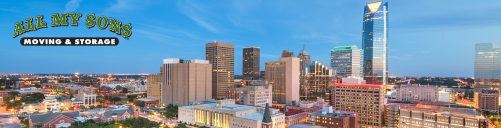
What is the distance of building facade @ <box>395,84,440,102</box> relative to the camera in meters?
153

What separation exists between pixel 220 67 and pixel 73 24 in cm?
14127

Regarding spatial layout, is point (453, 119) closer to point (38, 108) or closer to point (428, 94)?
point (428, 94)

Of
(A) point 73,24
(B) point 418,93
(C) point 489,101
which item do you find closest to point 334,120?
(A) point 73,24

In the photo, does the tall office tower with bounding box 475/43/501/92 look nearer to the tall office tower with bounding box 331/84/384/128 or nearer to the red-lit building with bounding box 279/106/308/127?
the tall office tower with bounding box 331/84/384/128

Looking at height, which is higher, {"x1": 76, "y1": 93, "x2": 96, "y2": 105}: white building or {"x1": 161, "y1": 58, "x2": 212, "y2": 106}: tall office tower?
{"x1": 161, "y1": 58, "x2": 212, "y2": 106}: tall office tower

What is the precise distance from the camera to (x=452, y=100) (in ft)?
539

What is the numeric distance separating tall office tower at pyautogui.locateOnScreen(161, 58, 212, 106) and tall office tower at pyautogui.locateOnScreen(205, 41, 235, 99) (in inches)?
894

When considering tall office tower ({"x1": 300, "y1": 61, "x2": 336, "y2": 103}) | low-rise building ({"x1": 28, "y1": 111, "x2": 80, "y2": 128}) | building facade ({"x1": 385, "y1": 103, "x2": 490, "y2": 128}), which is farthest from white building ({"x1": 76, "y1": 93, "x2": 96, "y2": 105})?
building facade ({"x1": 385, "y1": 103, "x2": 490, "y2": 128})

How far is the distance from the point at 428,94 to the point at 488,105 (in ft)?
94.1

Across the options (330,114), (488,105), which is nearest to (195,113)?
(330,114)

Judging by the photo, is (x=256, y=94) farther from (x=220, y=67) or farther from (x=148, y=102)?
(x=148, y=102)

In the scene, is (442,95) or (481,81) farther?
(481,81)

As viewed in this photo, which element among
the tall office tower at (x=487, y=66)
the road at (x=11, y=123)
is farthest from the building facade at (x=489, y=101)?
the road at (x=11, y=123)

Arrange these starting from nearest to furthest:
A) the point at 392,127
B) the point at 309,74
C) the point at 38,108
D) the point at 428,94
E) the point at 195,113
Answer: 1. the point at 392,127
2. the point at 195,113
3. the point at 38,108
4. the point at 428,94
5. the point at 309,74
